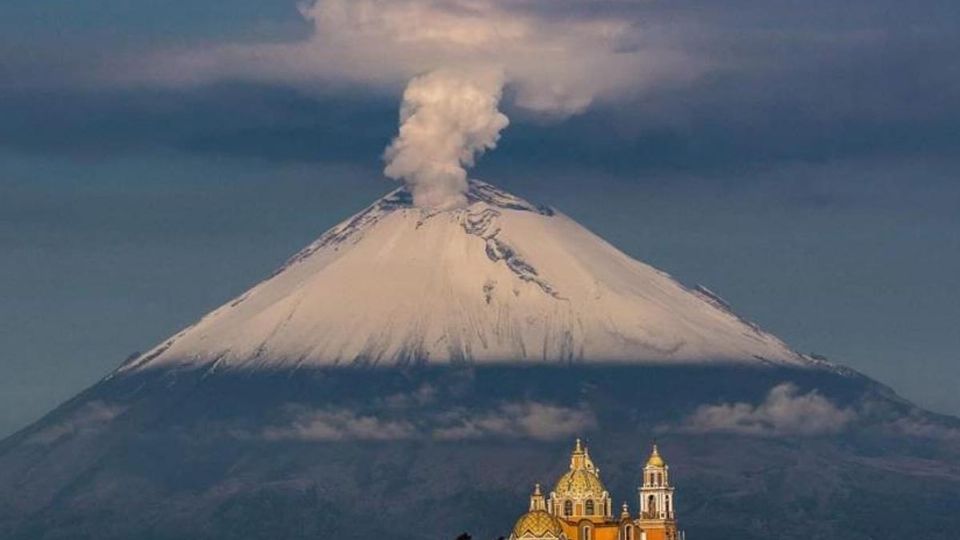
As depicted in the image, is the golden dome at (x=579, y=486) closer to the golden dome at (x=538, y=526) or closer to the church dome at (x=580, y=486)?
the church dome at (x=580, y=486)

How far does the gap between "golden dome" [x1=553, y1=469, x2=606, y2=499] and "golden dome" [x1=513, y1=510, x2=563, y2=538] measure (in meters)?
7.25

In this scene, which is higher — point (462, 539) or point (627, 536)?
point (627, 536)

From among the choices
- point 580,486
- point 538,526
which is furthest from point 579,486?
point 538,526

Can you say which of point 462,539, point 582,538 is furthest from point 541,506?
point 462,539

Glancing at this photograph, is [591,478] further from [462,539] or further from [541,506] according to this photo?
[462,539]

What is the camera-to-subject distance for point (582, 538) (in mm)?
194125

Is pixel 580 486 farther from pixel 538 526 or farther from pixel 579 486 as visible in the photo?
pixel 538 526

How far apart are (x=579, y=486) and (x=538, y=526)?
9.47 metres

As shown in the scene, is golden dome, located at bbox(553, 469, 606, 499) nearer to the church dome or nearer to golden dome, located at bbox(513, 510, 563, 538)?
the church dome

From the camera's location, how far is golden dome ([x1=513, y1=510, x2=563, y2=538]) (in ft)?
617

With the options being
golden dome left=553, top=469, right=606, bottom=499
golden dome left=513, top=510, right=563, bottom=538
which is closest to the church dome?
golden dome left=553, top=469, right=606, bottom=499

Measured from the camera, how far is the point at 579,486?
19750 cm

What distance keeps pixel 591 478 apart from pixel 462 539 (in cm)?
6965

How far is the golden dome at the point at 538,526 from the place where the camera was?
188m
